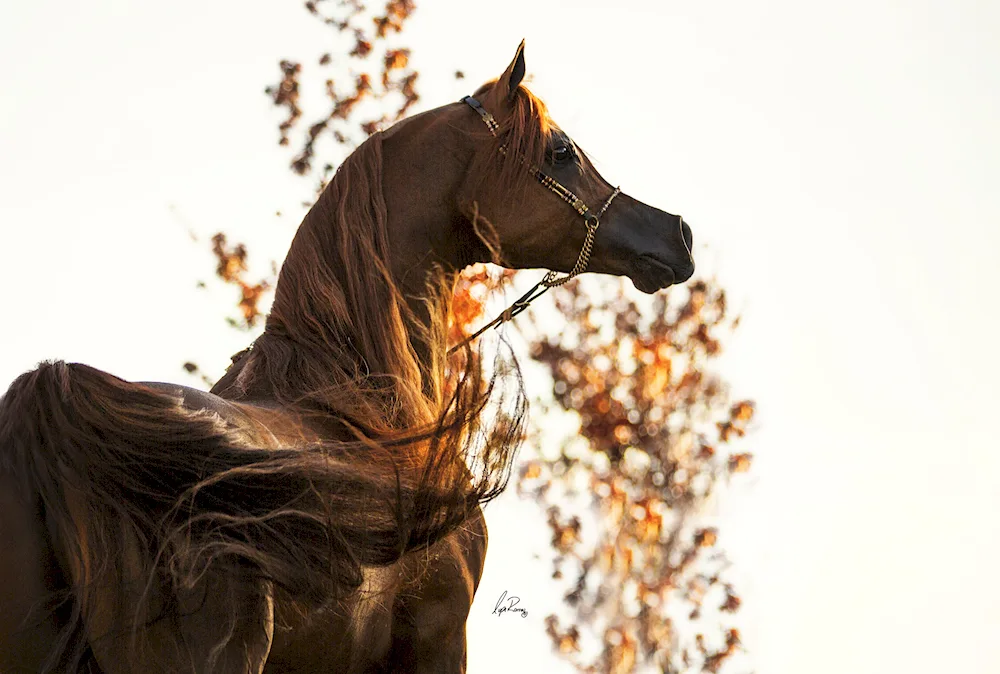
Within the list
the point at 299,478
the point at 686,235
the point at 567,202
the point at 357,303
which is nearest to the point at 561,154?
the point at 567,202

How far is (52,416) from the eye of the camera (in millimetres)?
3645

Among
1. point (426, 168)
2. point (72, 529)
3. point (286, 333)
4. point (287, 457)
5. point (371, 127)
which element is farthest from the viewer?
point (371, 127)

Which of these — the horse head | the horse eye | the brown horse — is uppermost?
the horse eye

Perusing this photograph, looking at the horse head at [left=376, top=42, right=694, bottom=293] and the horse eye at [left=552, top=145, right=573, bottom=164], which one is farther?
the horse eye at [left=552, top=145, right=573, bottom=164]

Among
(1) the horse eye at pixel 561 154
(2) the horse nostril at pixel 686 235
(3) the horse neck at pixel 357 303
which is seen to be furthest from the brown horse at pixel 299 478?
(2) the horse nostril at pixel 686 235

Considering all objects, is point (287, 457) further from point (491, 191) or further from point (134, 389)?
point (491, 191)

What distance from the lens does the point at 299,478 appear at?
149 inches

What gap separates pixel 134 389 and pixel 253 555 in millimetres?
514

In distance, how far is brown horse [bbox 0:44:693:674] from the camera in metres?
3.58

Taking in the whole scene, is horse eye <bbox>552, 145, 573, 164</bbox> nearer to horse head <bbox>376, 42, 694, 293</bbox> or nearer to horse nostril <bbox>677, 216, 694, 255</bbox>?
horse head <bbox>376, 42, 694, 293</bbox>

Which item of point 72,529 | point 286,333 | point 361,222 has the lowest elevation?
point 72,529

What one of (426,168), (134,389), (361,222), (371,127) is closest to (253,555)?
(134,389)

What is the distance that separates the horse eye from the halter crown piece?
0.08 meters

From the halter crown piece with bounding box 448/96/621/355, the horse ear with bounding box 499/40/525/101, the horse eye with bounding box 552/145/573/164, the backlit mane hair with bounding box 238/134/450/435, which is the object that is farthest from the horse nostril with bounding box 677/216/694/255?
the backlit mane hair with bounding box 238/134/450/435
